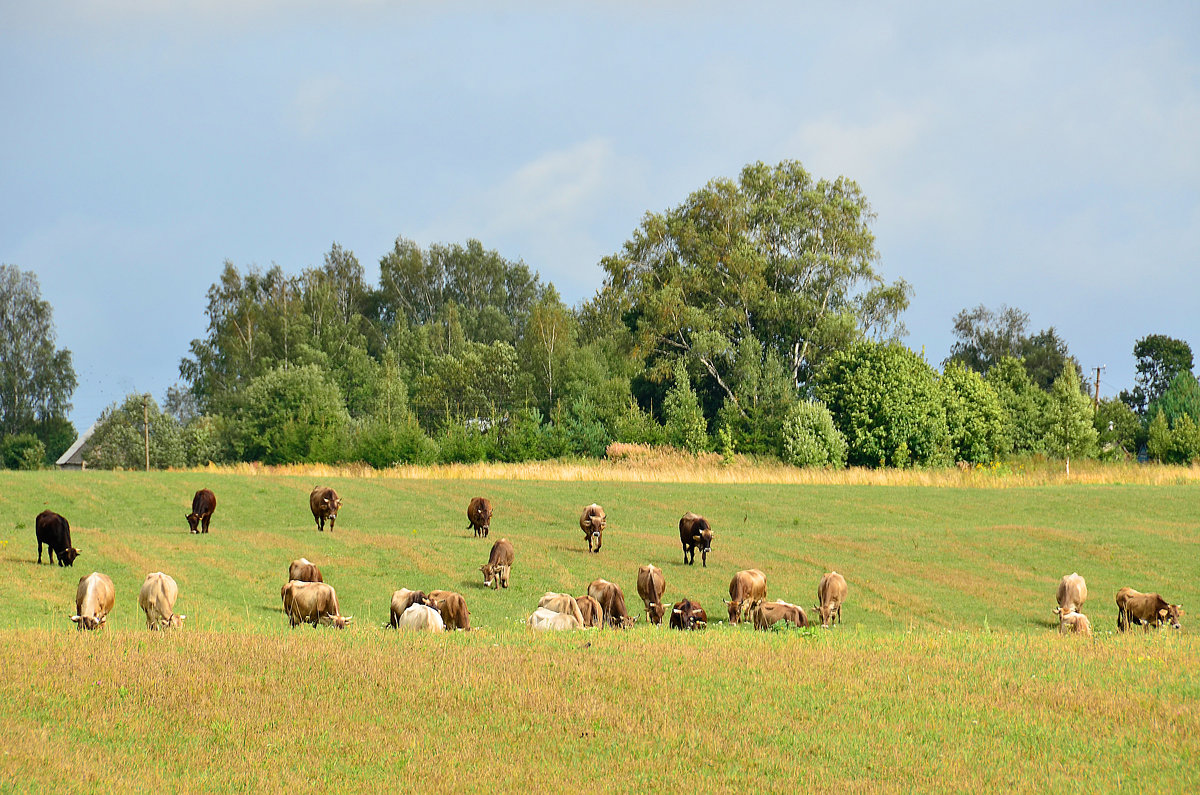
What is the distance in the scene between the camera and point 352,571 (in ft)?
92.7

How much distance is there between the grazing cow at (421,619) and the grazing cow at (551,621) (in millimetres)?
1640

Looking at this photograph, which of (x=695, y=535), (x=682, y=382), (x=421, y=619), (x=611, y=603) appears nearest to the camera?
(x=421, y=619)

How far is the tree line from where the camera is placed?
71.9 metres

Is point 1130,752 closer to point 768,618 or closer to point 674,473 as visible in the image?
point 768,618

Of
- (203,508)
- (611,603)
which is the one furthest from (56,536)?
(611,603)

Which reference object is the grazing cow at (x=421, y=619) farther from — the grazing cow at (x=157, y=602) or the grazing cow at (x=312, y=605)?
the grazing cow at (x=157, y=602)

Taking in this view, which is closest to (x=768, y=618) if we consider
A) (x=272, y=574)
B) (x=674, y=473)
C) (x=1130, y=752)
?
(x=1130, y=752)

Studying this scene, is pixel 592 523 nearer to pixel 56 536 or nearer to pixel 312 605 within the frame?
pixel 312 605

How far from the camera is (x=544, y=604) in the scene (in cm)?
2050

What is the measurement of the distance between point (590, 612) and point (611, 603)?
1.55m

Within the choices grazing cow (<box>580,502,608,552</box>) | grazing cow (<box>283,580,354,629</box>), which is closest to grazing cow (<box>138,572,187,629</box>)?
grazing cow (<box>283,580,354,629</box>)

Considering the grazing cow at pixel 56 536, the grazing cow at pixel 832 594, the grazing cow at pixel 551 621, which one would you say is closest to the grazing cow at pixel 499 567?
the grazing cow at pixel 832 594

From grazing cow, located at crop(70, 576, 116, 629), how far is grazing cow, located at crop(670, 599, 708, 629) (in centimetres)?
1079

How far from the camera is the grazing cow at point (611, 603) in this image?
70.9 ft
